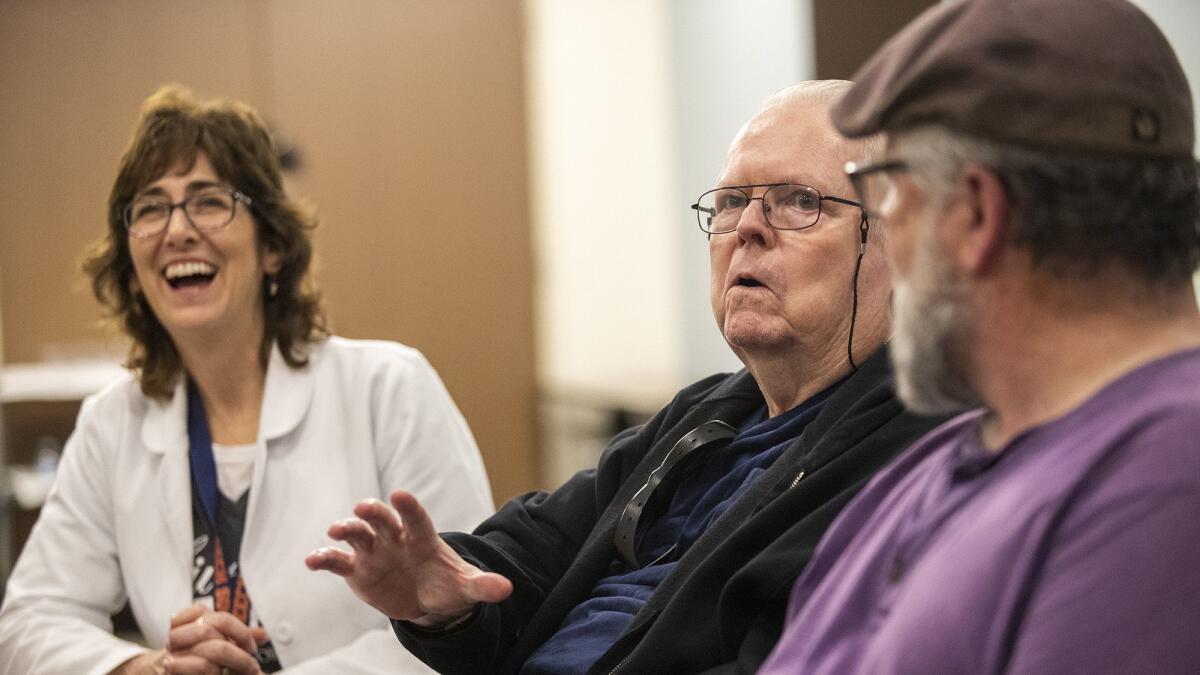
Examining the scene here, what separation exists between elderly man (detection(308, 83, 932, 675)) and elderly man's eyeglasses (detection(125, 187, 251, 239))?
929 mm

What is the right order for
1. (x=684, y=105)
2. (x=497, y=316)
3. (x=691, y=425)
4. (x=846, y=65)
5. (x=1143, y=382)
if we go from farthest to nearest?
(x=497, y=316) → (x=684, y=105) → (x=846, y=65) → (x=691, y=425) → (x=1143, y=382)

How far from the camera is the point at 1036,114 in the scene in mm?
897

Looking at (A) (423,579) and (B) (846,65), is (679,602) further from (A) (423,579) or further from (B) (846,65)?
(B) (846,65)

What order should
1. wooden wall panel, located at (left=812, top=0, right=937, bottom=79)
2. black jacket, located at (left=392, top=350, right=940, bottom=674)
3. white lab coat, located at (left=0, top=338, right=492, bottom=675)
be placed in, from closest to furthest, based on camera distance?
1. black jacket, located at (left=392, top=350, right=940, bottom=674)
2. white lab coat, located at (left=0, top=338, right=492, bottom=675)
3. wooden wall panel, located at (left=812, top=0, right=937, bottom=79)

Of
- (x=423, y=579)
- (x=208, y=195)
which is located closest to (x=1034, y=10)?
(x=423, y=579)

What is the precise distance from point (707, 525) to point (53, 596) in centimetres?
129

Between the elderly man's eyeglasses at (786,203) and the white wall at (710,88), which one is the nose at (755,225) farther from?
the white wall at (710,88)

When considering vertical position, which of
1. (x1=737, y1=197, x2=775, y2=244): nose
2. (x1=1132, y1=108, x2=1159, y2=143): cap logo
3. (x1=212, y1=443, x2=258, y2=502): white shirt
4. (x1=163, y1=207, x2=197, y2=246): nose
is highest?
(x1=1132, y1=108, x2=1159, y2=143): cap logo

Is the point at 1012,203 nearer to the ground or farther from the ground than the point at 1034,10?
nearer to the ground

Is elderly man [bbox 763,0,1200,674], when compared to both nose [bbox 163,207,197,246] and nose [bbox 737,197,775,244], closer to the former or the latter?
nose [bbox 737,197,775,244]

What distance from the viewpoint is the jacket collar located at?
2.28m

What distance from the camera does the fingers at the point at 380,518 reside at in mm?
1465

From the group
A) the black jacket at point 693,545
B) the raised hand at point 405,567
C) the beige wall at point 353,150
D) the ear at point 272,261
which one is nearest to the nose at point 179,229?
the ear at point 272,261

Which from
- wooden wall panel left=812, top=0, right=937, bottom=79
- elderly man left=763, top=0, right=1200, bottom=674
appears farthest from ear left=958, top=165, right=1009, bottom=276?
wooden wall panel left=812, top=0, right=937, bottom=79
